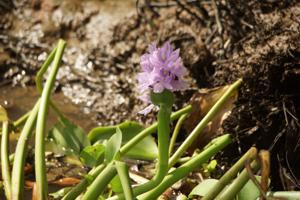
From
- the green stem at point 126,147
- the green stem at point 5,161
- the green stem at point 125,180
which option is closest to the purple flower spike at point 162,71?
the green stem at point 125,180

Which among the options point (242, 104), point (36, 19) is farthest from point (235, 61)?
point (36, 19)

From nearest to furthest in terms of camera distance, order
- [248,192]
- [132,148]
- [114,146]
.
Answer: [248,192] < [114,146] < [132,148]

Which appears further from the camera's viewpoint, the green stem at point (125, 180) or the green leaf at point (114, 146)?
the green leaf at point (114, 146)

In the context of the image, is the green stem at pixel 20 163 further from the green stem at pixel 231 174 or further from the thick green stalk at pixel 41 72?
the green stem at pixel 231 174

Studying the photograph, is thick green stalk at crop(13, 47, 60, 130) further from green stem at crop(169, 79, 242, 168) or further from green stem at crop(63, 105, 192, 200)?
green stem at crop(169, 79, 242, 168)

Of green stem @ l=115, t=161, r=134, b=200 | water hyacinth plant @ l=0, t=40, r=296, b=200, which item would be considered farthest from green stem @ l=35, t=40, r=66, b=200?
green stem @ l=115, t=161, r=134, b=200

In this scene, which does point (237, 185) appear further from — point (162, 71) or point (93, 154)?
point (93, 154)

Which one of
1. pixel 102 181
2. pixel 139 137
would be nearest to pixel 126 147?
pixel 139 137
